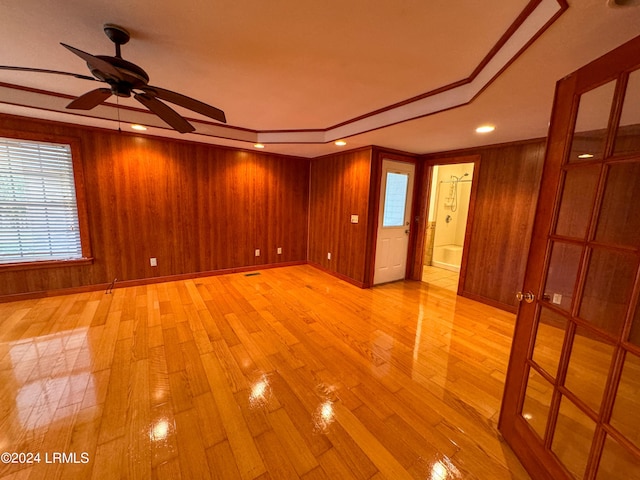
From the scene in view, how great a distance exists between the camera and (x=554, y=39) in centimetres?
122

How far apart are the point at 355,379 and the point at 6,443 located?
6.85ft

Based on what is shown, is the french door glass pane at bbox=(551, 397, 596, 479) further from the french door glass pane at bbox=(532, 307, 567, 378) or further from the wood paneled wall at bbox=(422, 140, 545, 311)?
the wood paneled wall at bbox=(422, 140, 545, 311)

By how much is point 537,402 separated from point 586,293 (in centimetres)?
68

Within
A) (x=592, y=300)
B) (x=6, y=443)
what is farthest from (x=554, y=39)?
(x=6, y=443)

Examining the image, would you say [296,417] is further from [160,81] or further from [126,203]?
[126,203]

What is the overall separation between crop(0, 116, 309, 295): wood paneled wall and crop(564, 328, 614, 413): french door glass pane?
4359 mm

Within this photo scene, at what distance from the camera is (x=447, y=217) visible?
20.1ft

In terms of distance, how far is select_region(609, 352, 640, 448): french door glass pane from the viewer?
3.21 feet

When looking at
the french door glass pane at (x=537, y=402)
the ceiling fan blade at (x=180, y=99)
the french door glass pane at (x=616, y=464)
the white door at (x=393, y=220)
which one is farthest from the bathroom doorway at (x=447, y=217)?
the ceiling fan blade at (x=180, y=99)

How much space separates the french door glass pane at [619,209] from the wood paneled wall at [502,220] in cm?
225

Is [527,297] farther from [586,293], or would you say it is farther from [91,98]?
[91,98]

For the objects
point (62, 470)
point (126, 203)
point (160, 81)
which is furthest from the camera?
point (126, 203)

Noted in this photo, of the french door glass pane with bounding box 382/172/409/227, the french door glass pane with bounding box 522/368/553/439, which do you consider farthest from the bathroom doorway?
the french door glass pane with bounding box 522/368/553/439

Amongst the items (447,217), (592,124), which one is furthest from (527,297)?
(447,217)
